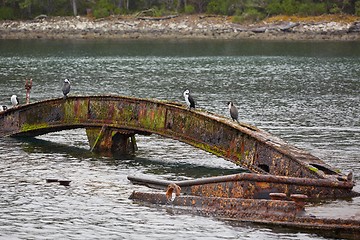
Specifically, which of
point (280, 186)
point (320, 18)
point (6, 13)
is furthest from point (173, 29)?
point (280, 186)

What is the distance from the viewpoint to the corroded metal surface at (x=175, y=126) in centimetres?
2689

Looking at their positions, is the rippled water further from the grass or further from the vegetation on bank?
the vegetation on bank

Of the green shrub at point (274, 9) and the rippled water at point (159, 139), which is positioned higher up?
the green shrub at point (274, 9)

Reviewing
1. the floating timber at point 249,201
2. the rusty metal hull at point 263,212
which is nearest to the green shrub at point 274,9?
the floating timber at point 249,201

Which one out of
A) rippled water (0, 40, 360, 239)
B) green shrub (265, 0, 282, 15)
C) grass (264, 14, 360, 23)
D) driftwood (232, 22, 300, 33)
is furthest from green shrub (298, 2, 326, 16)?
rippled water (0, 40, 360, 239)

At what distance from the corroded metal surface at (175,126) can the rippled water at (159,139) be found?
3.43 feet

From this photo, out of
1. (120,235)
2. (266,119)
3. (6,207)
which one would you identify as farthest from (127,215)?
(266,119)

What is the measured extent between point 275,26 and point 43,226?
114644mm

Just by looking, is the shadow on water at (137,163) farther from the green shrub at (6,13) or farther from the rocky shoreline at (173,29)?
the green shrub at (6,13)

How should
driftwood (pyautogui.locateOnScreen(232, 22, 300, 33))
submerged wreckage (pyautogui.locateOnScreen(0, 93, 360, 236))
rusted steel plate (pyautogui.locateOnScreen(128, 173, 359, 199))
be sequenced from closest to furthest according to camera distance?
submerged wreckage (pyautogui.locateOnScreen(0, 93, 360, 236)) < rusted steel plate (pyautogui.locateOnScreen(128, 173, 359, 199)) < driftwood (pyautogui.locateOnScreen(232, 22, 300, 33))

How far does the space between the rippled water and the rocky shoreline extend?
89.6 feet

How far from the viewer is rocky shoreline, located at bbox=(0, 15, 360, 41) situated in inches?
5305

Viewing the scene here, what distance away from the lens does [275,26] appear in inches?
5389

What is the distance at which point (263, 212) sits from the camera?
23562mm
